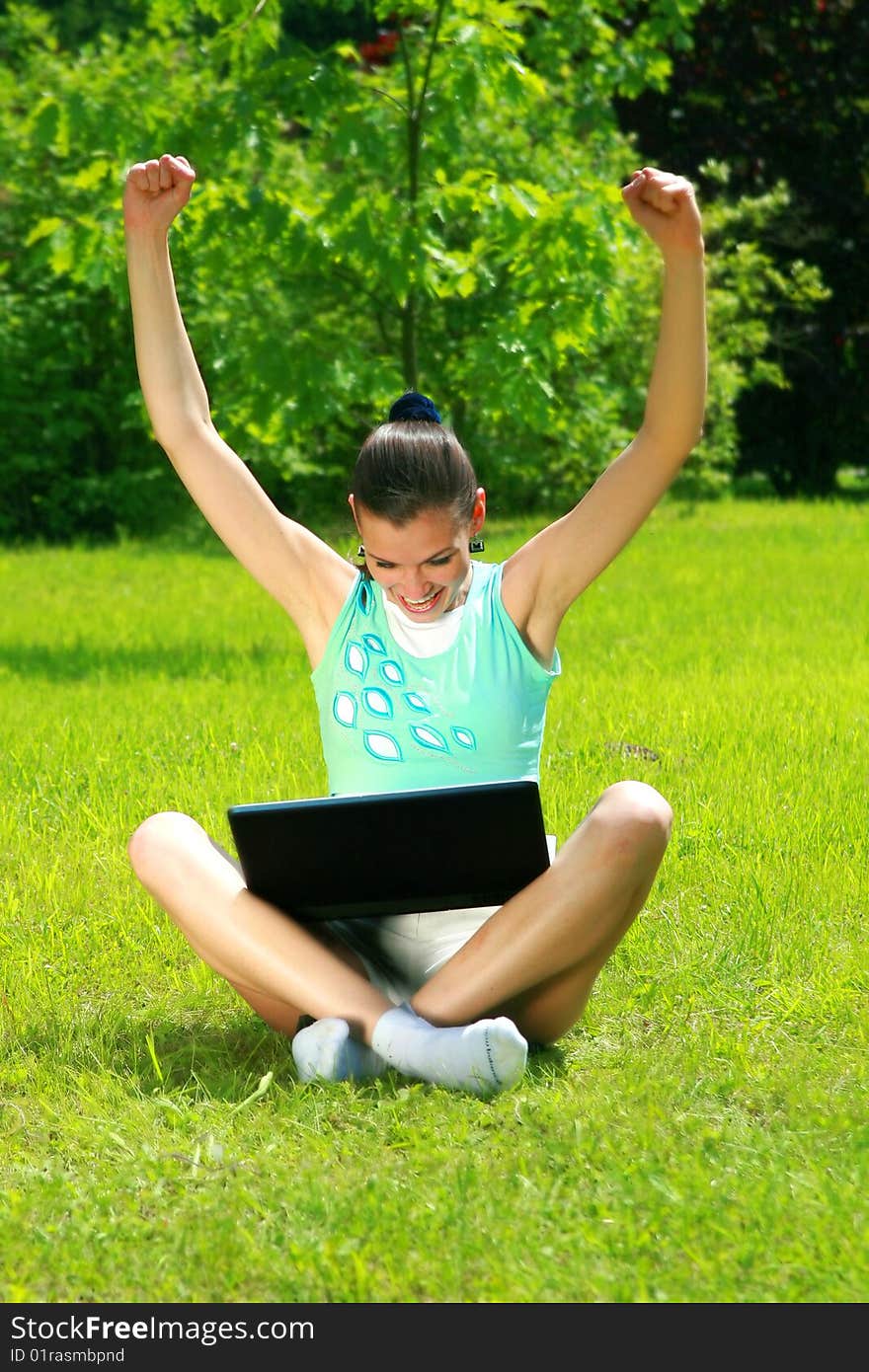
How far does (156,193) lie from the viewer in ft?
11.8

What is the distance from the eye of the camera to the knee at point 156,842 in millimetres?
3619

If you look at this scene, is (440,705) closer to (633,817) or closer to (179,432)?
(633,817)

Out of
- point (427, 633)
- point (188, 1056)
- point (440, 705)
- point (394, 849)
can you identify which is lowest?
point (188, 1056)

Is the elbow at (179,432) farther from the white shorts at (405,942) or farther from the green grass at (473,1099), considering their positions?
the green grass at (473,1099)

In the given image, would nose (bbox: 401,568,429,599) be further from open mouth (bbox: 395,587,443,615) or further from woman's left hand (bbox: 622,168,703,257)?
woman's left hand (bbox: 622,168,703,257)

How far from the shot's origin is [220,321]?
1465cm

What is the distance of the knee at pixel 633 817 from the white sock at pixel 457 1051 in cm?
42

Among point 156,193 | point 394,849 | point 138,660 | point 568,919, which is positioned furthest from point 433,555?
point 138,660

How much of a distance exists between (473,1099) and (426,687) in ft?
2.75

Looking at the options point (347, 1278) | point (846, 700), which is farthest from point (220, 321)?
point (347, 1278)

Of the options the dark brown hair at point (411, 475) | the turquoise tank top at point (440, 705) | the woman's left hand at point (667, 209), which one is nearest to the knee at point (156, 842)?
the turquoise tank top at point (440, 705)

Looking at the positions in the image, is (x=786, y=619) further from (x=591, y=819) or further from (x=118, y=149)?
→ (x=591, y=819)

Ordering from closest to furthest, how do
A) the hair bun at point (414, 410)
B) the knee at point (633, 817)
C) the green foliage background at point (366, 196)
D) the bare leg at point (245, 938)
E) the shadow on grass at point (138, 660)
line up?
the knee at point (633, 817) → the bare leg at point (245, 938) → the hair bun at point (414, 410) → the green foliage background at point (366, 196) → the shadow on grass at point (138, 660)

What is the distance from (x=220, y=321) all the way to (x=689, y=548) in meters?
4.55
